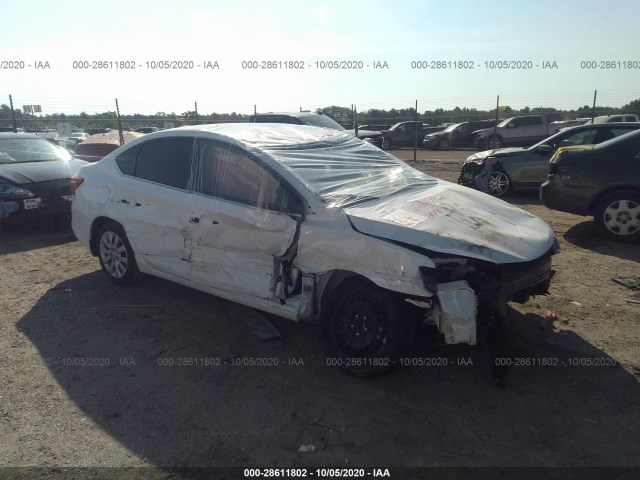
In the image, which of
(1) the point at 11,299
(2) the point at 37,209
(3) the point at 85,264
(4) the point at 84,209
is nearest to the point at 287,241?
(4) the point at 84,209

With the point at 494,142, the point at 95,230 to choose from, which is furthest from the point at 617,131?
the point at 494,142

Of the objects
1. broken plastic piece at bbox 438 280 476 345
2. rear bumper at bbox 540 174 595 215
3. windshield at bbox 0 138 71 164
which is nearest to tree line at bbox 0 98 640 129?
windshield at bbox 0 138 71 164

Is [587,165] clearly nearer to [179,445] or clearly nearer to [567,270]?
[567,270]

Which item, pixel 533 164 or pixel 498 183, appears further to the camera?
pixel 498 183

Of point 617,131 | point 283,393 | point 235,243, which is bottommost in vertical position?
point 283,393

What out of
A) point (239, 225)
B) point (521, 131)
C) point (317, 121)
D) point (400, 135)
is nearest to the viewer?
point (239, 225)

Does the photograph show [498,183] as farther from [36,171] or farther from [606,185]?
[36,171]

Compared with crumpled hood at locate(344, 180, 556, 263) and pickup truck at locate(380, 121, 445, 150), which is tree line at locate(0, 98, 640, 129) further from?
crumpled hood at locate(344, 180, 556, 263)

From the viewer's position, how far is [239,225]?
4.02 meters

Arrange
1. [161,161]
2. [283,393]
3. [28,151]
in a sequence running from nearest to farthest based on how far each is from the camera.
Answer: [283,393] < [161,161] < [28,151]

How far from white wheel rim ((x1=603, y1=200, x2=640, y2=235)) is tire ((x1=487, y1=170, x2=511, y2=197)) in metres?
3.51

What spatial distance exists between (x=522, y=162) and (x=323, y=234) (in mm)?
7572

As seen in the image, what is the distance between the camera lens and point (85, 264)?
248 inches

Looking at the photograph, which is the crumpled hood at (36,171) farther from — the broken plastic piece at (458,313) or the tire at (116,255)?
the broken plastic piece at (458,313)
